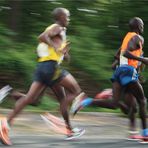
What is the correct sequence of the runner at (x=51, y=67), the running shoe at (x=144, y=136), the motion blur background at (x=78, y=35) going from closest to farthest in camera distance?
the runner at (x=51, y=67)
the running shoe at (x=144, y=136)
the motion blur background at (x=78, y=35)

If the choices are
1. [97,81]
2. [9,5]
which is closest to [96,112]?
[97,81]

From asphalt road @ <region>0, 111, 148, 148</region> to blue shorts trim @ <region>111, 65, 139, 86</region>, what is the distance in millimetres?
844

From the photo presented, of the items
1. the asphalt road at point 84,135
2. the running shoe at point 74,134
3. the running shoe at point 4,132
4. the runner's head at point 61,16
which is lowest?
the asphalt road at point 84,135

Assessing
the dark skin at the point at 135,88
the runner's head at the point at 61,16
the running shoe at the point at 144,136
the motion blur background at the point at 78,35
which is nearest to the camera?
the runner's head at the point at 61,16

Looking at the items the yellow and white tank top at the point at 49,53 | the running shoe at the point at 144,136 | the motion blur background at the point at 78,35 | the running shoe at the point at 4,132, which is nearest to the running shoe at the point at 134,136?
the running shoe at the point at 144,136

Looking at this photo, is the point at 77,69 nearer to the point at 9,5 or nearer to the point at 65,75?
the point at 9,5

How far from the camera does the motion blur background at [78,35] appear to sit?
1072 centimetres

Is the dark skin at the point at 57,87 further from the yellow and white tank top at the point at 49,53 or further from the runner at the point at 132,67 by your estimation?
the runner at the point at 132,67

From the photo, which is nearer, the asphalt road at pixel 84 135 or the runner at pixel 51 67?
the runner at pixel 51 67

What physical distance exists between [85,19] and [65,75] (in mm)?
5761

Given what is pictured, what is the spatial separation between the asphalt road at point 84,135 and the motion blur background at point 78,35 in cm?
150

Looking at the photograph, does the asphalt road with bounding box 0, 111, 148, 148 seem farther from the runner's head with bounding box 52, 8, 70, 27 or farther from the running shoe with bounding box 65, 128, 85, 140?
the runner's head with bounding box 52, 8, 70, 27

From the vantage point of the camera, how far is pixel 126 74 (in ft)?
23.5

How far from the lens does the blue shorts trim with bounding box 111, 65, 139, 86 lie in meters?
7.13
